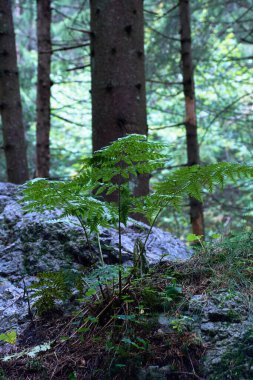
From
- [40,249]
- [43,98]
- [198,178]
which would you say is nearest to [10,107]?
[43,98]

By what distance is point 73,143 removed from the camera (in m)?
17.3

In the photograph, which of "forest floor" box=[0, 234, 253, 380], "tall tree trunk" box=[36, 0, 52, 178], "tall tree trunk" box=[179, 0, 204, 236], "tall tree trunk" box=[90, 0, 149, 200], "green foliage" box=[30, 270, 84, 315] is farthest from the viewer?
"tall tree trunk" box=[36, 0, 52, 178]

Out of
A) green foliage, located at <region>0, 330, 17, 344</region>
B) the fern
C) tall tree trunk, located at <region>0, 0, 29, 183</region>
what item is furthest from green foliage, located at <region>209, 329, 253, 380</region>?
tall tree trunk, located at <region>0, 0, 29, 183</region>

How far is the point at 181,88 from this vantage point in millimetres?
12938

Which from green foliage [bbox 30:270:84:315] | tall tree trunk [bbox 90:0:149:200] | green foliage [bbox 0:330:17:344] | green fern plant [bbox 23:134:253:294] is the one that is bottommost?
green foliage [bbox 0:330:17:344]

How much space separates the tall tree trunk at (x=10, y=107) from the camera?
682 centimetres

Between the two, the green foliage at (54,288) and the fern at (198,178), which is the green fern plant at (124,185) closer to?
the fern at (198,178)

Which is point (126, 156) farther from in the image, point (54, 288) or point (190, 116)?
point (190, 116)

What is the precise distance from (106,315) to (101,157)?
2.89 feet

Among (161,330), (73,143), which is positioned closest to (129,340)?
(161,330)

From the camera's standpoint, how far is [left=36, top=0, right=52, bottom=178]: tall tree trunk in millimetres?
7566

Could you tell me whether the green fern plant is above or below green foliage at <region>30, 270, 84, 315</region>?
above

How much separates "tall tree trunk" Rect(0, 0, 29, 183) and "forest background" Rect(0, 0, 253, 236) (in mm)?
781

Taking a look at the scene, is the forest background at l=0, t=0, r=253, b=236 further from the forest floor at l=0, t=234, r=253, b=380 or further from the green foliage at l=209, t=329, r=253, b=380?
the green foliage at l=209, t=329, r=253, b=380
